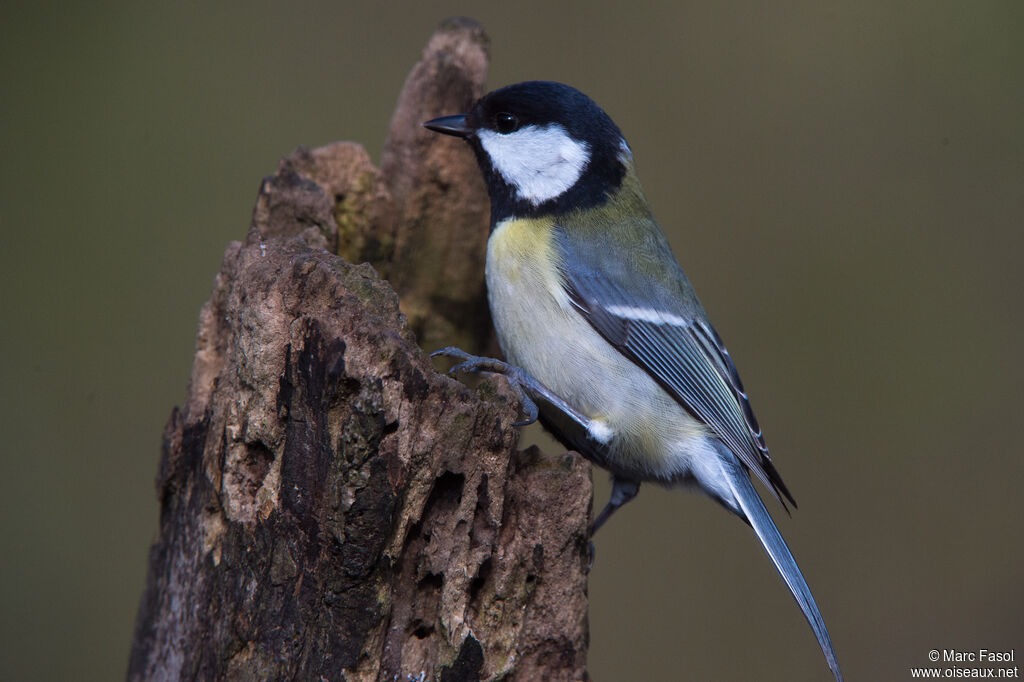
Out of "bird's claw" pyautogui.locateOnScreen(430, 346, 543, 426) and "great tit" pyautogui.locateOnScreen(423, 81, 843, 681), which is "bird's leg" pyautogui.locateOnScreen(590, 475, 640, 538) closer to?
"great tit" pyautogui.locateOnScreen(423, 81, 843, 681)

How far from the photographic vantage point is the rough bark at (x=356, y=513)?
135cm

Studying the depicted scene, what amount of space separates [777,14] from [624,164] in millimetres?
1888

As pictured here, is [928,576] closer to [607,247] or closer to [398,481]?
[607,247]

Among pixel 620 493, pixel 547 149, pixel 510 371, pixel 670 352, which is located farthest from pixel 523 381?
pixel 547 149

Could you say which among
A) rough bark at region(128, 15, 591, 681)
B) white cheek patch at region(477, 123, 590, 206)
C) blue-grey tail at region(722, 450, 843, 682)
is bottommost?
blue-grey tail at region(722, 450, 843, 682)

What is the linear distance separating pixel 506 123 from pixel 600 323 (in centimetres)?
57

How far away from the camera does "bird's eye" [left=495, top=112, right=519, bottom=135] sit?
82.7 inches

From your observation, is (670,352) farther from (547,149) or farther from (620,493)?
(547,149)

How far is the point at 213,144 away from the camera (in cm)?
340

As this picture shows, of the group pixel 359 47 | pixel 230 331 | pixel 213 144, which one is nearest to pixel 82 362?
pixel 213 144

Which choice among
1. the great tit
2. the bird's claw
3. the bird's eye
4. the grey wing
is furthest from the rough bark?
the bird's eye

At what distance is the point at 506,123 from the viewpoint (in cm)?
211

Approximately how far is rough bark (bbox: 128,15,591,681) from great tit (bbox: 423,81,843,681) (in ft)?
1.21

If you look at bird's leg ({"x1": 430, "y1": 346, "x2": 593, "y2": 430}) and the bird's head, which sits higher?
the bird's head
